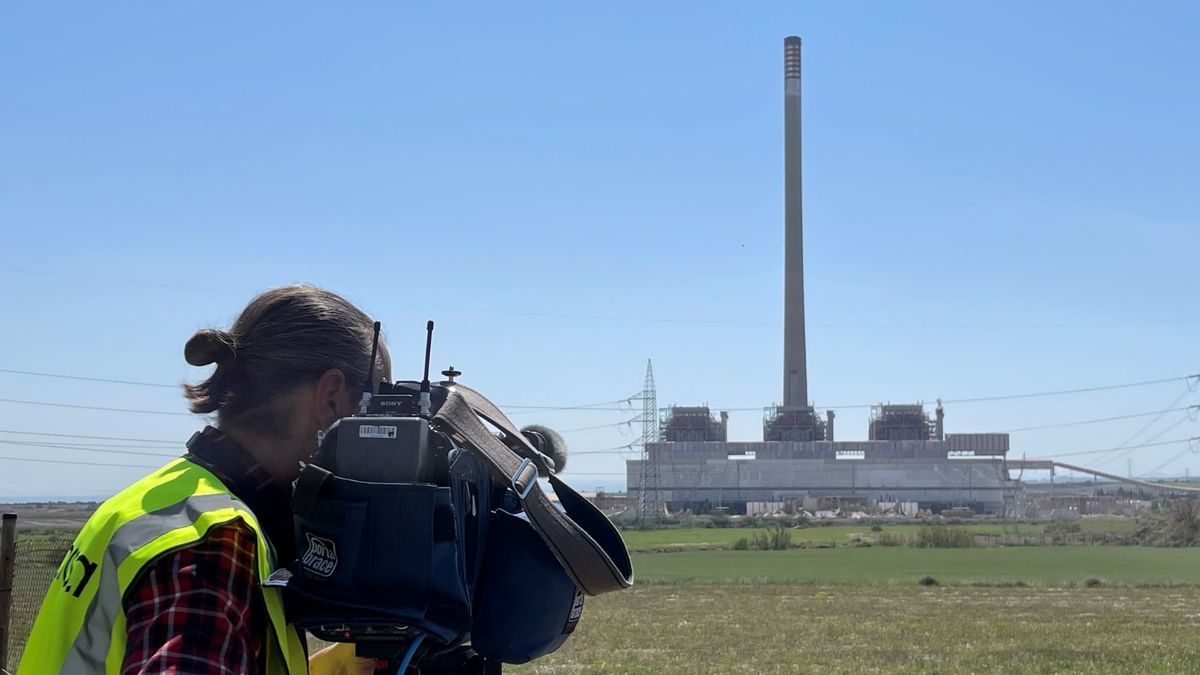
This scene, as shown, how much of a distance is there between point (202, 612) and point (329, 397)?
1.56 feet

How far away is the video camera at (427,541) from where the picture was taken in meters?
1.56

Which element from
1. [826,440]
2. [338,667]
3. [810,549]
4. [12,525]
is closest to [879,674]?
[12,525]

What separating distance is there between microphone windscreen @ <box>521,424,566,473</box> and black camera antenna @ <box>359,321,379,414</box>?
0.42 metres

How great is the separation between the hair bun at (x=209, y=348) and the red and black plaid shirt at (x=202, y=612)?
0.41 meters

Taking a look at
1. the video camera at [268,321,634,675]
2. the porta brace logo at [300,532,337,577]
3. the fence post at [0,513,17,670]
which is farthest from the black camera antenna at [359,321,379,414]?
the fence post at [0,513,17,670]

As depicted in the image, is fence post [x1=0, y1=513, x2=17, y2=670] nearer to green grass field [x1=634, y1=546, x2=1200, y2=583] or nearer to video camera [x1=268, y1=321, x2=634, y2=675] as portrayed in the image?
video camera [x1=268, y1=321, x2=634, y2=675]

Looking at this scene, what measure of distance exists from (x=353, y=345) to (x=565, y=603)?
1.73ft

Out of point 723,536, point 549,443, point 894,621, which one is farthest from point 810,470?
point 549,443

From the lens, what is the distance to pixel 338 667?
217 cm

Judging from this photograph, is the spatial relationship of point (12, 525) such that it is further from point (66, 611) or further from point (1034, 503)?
point (1034, 503)

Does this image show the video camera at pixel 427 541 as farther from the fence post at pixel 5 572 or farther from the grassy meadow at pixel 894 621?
the grassy meadow at pixel 894 621

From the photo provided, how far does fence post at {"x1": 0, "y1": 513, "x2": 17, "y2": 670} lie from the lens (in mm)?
8906

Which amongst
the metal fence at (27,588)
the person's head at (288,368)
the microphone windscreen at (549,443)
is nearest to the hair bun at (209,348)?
the person's head at (288,368)

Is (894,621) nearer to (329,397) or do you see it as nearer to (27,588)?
(27,588)
